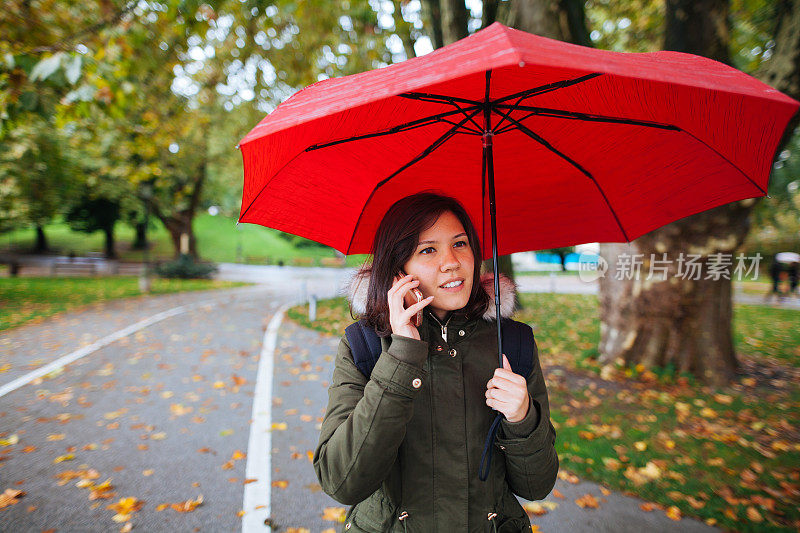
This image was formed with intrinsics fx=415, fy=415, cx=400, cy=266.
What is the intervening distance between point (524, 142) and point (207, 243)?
60.0 metres

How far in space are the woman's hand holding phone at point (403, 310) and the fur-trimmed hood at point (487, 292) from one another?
0.28 m

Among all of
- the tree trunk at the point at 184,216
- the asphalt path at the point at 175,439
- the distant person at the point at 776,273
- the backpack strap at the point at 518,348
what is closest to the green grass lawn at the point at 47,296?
the asphalt path at the point at 175,439

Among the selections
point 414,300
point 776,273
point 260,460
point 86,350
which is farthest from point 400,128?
point 776,273

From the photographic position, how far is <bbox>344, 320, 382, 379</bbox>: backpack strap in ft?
5.13

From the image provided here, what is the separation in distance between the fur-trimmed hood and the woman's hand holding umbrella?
0.33 meters

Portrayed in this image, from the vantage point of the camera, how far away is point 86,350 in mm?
7852

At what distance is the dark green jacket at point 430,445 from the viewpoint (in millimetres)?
1348

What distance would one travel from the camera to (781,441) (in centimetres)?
434

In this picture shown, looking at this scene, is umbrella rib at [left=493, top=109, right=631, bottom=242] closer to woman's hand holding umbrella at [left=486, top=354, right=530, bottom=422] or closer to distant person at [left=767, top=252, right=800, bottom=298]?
woman's hand holding umbrella at [left=486, top=354, right=530, bottom=422]

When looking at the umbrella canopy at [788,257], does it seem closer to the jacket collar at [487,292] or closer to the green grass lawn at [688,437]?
the green grass lawn at [688,437]

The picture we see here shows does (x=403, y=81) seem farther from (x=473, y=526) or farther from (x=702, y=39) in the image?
(x=702, y=39)

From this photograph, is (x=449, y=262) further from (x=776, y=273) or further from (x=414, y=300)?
(x=776, y=273)

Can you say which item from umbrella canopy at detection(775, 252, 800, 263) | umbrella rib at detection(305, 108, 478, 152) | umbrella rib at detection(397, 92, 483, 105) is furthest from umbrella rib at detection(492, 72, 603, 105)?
umbrella canopy at detection(775, 252, 800, 263)

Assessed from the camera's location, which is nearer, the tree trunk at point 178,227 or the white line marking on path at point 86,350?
the white line marking on path at point 86,350
